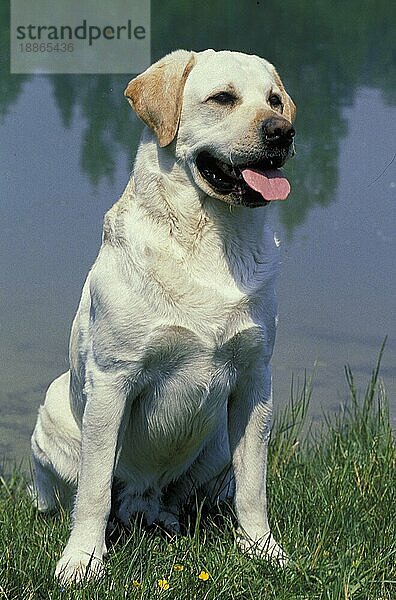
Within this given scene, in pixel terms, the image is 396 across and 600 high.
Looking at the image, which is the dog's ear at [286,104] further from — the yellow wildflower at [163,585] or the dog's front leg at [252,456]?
the yellow wildflower at [163,585]

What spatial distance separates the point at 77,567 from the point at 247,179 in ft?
5.15

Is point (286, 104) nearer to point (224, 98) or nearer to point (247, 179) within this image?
point (224, 98)

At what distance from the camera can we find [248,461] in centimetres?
460

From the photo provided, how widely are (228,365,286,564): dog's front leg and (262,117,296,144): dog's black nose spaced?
940 mm

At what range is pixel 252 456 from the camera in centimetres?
459

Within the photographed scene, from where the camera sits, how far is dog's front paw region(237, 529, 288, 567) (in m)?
4.35

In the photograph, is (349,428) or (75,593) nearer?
(75,593)

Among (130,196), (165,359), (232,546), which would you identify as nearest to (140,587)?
(232,546)

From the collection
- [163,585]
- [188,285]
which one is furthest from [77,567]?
[188,285]

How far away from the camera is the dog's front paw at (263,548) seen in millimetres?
4352

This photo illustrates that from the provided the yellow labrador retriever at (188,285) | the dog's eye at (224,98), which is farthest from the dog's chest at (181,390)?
the dog's eye at (224,98)

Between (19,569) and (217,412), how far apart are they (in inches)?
39.1

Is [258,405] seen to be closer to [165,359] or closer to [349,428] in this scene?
[165,359]

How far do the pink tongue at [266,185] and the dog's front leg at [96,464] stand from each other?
0.89m
